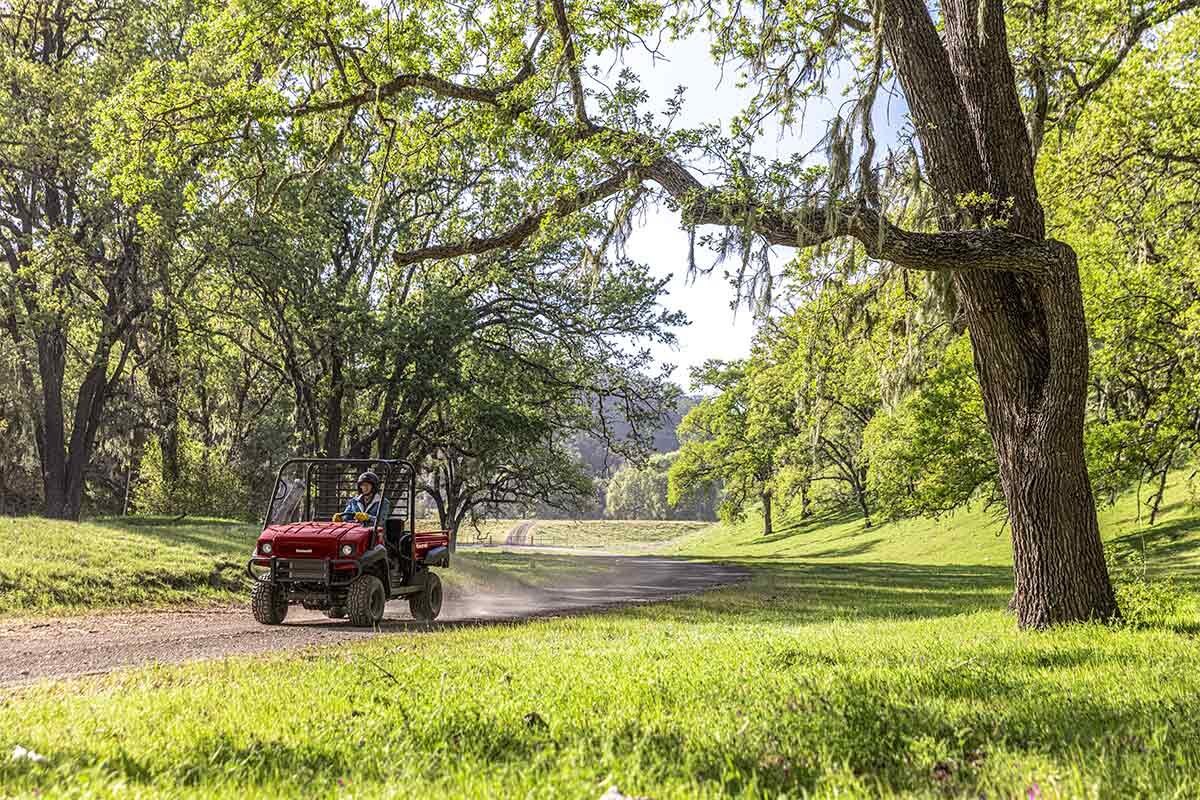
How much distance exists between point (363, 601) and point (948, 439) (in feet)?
60.8

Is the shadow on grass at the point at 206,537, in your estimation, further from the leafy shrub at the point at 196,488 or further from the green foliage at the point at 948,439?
the green foliage at the point at 948,439

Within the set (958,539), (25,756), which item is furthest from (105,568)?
(958,539)

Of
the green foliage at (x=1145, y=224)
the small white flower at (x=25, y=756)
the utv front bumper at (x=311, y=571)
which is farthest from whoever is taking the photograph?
the green foliage at (x=1145, y=224)

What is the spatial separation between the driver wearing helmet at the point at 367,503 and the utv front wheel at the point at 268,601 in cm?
118

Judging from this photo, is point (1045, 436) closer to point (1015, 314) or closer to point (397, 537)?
point (1015, 314)

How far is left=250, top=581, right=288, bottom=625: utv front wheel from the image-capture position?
34.5 feet

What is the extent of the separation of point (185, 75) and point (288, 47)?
2.85 metres

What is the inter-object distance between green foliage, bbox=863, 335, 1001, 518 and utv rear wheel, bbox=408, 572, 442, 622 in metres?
15.2

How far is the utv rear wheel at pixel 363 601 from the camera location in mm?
10352

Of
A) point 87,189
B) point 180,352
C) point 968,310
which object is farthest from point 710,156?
point 180,352

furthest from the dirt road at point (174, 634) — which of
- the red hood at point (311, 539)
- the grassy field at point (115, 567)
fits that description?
the grassy field at point (115, 567)

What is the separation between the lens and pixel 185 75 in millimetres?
12594

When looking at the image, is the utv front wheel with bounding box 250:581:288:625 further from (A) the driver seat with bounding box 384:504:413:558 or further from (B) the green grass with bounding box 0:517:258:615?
(B) the green grass with bounding box 0:517:258:615

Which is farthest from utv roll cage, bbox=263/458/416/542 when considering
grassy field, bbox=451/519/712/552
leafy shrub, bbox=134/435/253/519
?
grassy field, bbox=451/519/712/552
